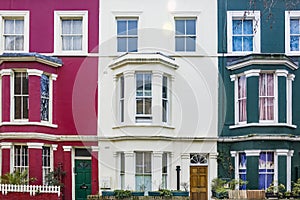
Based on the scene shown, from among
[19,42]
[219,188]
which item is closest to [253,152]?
[219,188]

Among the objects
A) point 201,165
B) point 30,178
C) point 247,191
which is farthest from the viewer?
point 201,165

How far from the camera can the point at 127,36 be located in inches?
978

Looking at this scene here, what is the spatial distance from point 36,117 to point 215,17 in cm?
945

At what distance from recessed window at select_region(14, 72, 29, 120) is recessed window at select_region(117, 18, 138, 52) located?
4659 mm

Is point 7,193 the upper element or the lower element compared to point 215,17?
lower

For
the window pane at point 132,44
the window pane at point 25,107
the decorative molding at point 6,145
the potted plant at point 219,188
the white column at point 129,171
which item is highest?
the window pane at point 132,44

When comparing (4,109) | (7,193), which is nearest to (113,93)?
(4,109)

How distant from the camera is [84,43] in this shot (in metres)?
24.8

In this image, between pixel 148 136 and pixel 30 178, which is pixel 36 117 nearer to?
pixel 30 178

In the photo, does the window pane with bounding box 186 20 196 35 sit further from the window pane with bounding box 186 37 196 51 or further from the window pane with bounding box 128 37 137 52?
the window pane with bounding box 128 37 137 52

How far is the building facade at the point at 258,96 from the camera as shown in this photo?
2288 centimetres

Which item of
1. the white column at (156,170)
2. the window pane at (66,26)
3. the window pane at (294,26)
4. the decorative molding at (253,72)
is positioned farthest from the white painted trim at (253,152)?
the window pane at (66,26)

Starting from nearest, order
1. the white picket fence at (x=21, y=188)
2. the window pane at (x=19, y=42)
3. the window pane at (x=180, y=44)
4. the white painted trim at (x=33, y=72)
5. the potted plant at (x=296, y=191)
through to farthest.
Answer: the white picket fence at (x=21, y=188)
the potted plant at (x=296, y=191)
the white painted trim at (x=33, y=72)
the window pane at (x=180, y=44)
the window pane at (x=19, y=42)

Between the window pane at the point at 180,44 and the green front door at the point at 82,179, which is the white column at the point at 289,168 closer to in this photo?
the window pane at the point at 180,44
